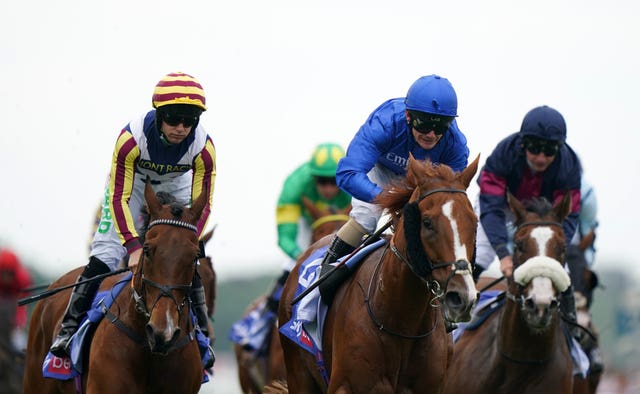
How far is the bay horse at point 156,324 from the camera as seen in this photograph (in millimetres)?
8031

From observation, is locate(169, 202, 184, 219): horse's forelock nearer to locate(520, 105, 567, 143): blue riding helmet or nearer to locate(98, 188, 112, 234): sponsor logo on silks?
locate(98, 188, 112, 234): sponsor logo on silks

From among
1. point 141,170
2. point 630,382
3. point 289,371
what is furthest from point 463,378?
point 630,382

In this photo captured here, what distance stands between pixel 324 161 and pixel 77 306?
5749 millimetres

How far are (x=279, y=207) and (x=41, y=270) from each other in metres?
43.9

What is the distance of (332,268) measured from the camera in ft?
28.8

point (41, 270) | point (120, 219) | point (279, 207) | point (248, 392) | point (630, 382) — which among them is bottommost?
point (41, 270)

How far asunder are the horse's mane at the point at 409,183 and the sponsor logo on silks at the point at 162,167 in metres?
1.93

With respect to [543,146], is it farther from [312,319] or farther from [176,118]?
[176,118]

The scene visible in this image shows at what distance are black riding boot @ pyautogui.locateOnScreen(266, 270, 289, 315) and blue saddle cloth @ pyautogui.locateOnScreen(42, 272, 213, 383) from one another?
4.86 meters

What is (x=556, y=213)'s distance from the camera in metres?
9.52

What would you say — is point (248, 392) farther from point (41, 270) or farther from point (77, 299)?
point (41, 270)

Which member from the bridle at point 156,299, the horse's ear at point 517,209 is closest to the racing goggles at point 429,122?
the horse's ear at point 517,209

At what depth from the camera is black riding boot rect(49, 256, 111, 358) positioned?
9242 mm

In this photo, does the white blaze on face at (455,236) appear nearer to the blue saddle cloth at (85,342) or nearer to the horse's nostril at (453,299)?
the horse's nostril at (453,299)
